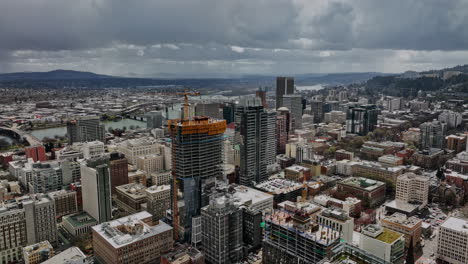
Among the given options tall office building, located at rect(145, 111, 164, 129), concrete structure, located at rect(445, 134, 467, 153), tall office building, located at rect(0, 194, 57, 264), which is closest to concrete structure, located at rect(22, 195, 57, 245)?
tall office building, located at rect(0, 194, 57, 264)

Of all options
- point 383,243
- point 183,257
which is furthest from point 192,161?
point 383,243

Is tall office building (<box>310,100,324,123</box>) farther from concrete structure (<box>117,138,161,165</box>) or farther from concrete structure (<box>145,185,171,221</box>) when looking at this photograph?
concrete structure (<box>145,185,171,221</box>)

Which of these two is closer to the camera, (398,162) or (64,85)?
(398,162)

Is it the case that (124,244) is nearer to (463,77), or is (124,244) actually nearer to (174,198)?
(174,198)

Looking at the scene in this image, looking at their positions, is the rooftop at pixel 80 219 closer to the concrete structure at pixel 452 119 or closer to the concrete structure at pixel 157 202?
the concrete structure at pixel 157 202

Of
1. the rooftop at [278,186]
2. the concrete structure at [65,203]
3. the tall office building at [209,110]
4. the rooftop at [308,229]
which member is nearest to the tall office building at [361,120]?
the tall office building at [209,110]

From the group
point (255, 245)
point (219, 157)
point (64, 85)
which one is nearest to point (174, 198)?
point (219, 157)

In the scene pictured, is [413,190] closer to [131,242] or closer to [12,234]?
[131,242]
